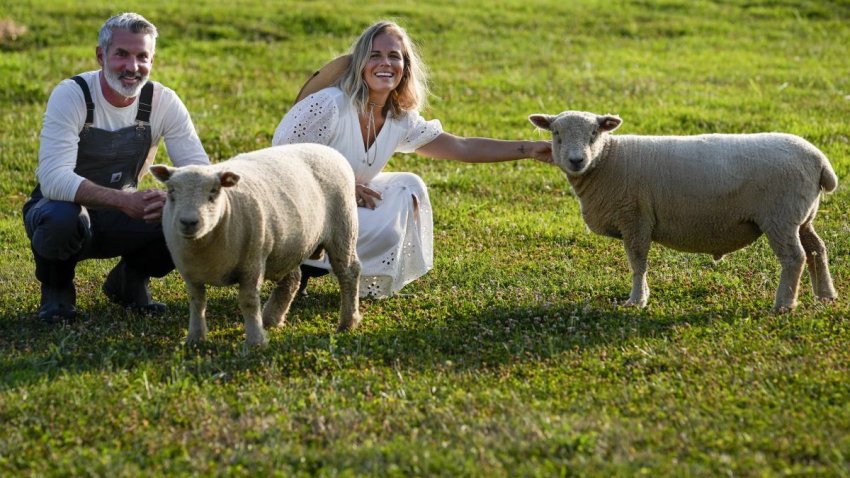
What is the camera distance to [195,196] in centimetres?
586

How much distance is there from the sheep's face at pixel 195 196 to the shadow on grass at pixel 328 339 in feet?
2.73

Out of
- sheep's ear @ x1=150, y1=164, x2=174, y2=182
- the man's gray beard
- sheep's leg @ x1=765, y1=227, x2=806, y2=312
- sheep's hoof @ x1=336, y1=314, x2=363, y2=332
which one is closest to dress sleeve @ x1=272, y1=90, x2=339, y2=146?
the man's gray beard

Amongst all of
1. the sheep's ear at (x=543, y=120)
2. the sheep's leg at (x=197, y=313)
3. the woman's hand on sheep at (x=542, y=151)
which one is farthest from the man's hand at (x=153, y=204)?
the woman's hand on sheep at (x=542, y=151)

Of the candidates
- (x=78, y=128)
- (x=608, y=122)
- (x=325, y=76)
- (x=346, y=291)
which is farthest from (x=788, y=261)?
(x=78, y=128)

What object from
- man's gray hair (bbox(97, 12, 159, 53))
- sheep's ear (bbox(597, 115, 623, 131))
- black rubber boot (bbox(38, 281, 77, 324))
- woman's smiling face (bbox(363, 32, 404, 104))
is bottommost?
black rubber boot (bbox(38, 281, 77, 324))

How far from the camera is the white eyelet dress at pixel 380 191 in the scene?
26.3ft

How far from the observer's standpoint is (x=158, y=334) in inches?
277

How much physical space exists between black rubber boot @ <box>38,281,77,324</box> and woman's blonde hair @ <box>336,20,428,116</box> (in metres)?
2.47

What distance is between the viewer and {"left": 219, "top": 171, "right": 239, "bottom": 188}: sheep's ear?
592 centimetres

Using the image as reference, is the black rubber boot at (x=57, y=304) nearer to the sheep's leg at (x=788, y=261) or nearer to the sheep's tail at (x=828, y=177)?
the sheep's leg at (x=788, y=261)

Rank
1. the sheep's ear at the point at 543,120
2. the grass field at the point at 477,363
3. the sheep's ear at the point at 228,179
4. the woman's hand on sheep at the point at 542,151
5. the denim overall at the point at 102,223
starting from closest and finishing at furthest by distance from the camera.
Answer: the grass field at the point at 477,363
the sheep's ear at the point at 228,179
the denim overall at the point at 102,223
the sheep's ear at the point at 543,120
the woman's hand on sheep at the point at 542,151

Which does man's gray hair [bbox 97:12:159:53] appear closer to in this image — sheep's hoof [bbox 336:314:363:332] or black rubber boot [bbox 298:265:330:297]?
black rubber boot [bbox 298:265:330:297]

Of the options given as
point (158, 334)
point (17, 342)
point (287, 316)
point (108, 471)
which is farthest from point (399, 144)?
point (108, 471)

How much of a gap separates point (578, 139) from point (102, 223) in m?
3.31
